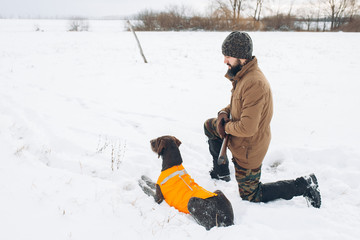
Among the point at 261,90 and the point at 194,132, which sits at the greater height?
the point at 261,90

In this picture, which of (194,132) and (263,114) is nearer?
(263,114)

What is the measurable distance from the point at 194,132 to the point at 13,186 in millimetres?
3096

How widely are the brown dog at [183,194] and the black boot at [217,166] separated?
0.53 meters

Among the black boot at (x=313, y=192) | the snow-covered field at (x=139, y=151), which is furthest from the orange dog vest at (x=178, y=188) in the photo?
the black boot at (x=313, y=192)

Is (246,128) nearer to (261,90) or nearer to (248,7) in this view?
(261,90)

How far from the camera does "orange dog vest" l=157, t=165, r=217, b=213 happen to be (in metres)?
2.70

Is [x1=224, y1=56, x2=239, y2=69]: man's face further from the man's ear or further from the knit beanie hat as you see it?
the man's ear

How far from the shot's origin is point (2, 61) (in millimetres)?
9648

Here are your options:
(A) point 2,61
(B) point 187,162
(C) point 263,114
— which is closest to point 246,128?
(C) point 263,114

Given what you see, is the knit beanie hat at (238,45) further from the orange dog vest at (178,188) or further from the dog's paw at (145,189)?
the dog's paw at (145,189)

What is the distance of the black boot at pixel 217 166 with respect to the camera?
3341 millimetres

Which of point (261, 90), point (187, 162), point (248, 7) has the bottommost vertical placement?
point (187, 162)

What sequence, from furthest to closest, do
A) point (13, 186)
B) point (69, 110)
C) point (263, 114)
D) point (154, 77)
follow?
point (154, 77) → point (69, 110) → point (13, 186) → point (263, 114)

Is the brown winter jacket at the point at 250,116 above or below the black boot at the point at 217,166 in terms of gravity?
above
